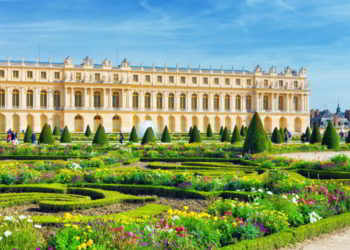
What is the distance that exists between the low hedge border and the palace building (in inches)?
1941

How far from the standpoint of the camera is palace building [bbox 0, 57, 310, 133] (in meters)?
53.7

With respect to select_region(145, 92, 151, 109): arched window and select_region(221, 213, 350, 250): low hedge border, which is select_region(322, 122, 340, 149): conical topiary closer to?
select_region(221, 213, 350, 250): low hedge border

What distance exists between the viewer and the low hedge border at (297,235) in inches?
221

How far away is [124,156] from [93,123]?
130 feet

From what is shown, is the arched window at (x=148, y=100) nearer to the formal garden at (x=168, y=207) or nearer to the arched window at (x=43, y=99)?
the arched window at (x=43, y=99)

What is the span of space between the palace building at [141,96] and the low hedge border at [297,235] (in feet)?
162

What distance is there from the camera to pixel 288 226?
263 inches

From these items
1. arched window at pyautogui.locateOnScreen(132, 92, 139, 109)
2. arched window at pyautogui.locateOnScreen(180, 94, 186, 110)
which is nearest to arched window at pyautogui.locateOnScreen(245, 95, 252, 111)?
arched window at pyautogui.locateOnScreen(180, 94, 186, 110)

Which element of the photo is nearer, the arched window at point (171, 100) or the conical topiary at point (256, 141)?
the conical topiary at point (256, 141)

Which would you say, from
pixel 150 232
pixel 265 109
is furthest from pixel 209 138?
pixel 150 232

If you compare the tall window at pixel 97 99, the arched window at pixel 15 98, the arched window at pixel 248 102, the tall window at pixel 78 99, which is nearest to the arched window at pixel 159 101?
the tall window at pixel 97 99

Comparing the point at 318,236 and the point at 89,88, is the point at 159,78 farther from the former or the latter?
the point at 318,236

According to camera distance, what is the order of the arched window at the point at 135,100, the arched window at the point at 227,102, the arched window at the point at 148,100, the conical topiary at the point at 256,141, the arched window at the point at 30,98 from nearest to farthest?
the conical topiary at the point at 256,141, the arched window at the point at 30,98, the arched window at the point at 135,100, the arched window at the point at 148,100, the arched window at the point at 227,102

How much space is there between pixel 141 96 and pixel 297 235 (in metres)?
52.0
